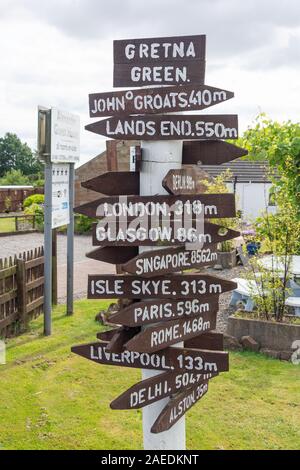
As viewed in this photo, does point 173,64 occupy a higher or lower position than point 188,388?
higher

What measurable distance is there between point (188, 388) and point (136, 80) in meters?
2.04

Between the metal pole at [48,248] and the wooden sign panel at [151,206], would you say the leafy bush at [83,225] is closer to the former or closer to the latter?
the metal pole at [48,248]

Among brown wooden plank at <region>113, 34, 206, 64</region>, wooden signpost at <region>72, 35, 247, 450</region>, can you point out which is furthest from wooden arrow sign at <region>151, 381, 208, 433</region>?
brown wooden plank at <region>113, 34, 206, 64</region>

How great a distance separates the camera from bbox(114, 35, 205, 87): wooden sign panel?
130 inches

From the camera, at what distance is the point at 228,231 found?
3529mm

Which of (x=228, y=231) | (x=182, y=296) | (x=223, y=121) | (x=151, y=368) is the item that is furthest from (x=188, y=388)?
(x=223, y=121)

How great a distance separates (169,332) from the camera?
331 centimetres

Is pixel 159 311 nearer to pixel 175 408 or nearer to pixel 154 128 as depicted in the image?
pixel 175 408

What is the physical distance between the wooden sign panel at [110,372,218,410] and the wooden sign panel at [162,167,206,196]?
117cm

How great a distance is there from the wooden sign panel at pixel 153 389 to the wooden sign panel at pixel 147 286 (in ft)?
1.70

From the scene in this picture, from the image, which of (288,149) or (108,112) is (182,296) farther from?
(288,149)

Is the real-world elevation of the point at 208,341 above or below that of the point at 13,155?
below

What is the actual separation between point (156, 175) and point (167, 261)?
1.84ft

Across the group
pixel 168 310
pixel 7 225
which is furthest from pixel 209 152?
pixel 7 225
